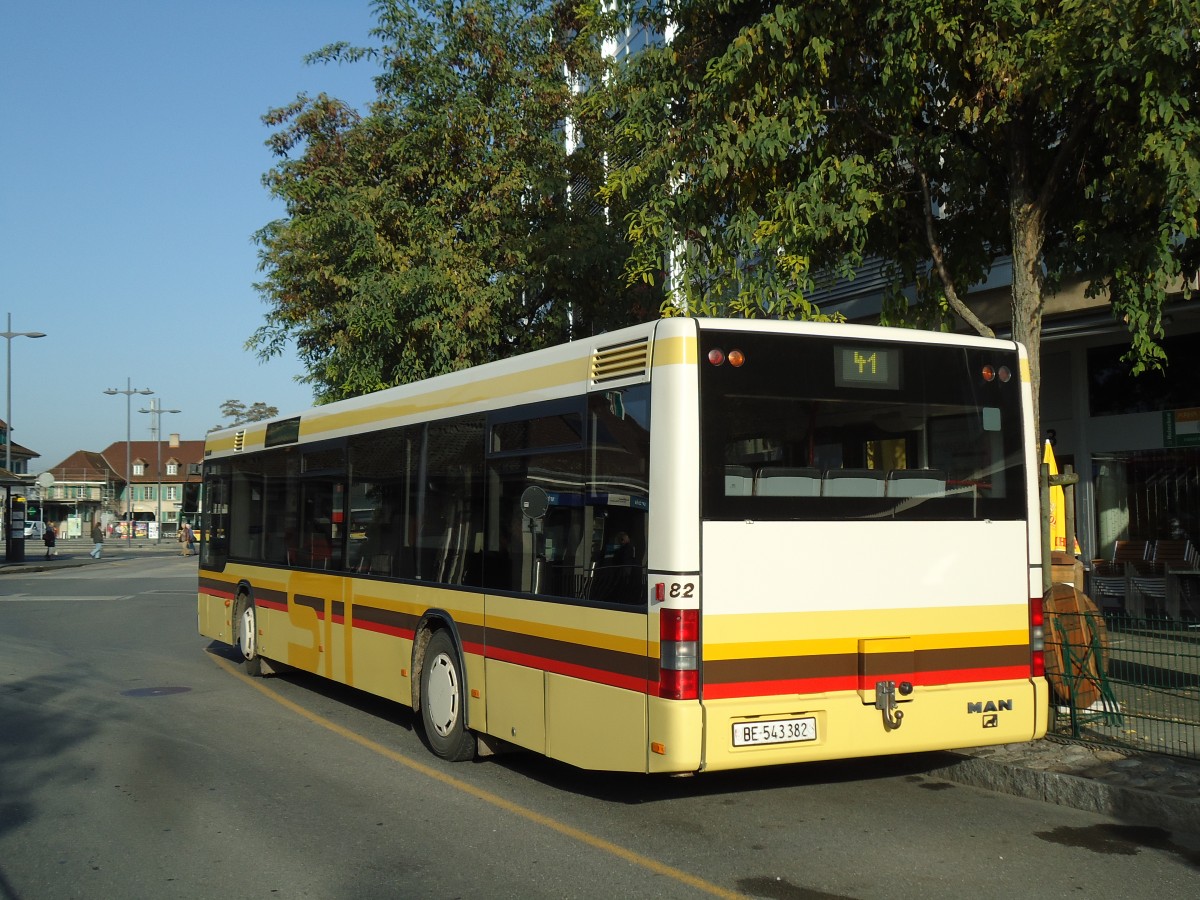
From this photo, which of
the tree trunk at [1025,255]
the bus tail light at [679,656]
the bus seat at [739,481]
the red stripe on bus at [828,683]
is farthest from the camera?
the tree trunk at [1025,255]

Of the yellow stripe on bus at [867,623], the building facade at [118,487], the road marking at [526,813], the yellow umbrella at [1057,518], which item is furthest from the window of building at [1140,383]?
the building facade at [118,487]

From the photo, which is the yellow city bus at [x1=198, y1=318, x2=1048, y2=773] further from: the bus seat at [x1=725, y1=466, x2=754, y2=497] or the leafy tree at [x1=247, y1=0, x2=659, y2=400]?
the leafy tree at [x1=247, y1=0, x2=659, y2=400]

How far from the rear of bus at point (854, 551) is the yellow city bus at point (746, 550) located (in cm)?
1

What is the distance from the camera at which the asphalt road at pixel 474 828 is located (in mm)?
5906

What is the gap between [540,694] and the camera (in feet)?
25.2

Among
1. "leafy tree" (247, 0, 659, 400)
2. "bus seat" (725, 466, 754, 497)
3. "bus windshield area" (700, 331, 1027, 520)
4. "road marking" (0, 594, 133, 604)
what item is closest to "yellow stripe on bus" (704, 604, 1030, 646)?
"bus windshield area" (700, 331, 1027, 520)

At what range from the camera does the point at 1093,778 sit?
296 inches

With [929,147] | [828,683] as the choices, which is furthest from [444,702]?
[929,147]

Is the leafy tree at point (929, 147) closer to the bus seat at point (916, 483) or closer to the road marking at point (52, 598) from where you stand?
the bus seat at point (916, 483)

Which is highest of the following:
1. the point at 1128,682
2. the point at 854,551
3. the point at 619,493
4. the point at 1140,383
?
the point at 1140,383

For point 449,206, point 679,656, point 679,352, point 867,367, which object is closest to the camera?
point 679,656

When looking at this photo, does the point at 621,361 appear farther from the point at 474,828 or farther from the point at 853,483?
the point at 474,828

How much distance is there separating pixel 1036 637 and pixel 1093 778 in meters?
0.86

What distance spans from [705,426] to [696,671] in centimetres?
128
